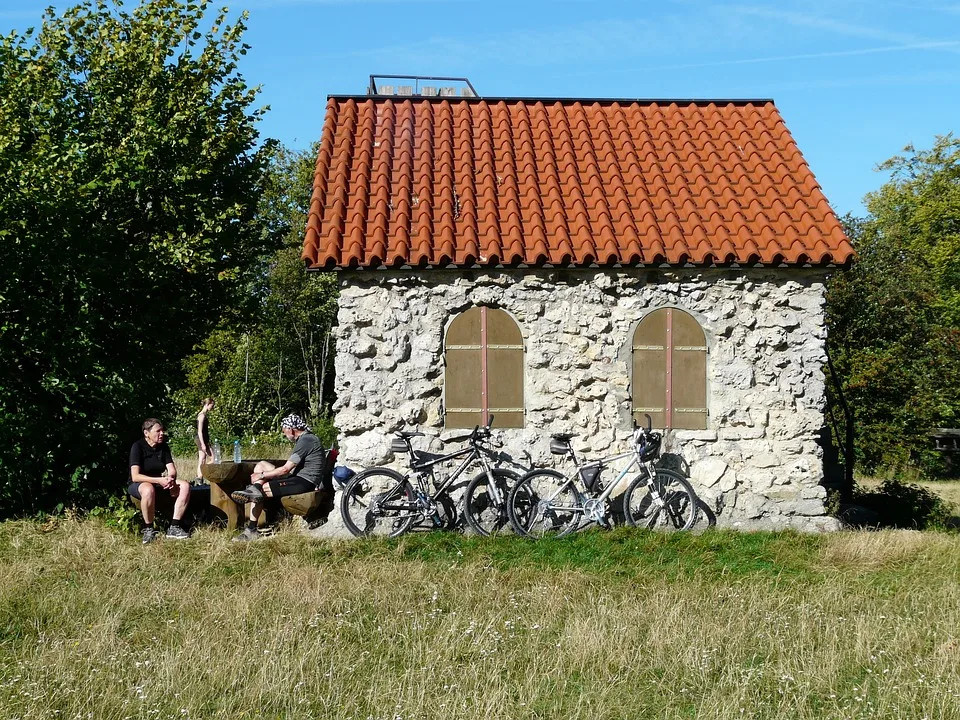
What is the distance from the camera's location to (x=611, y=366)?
414 inches

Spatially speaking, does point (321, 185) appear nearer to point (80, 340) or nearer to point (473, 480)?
point (80, 340)

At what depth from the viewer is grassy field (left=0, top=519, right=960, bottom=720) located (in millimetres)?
5582

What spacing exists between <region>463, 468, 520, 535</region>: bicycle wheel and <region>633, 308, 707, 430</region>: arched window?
5.25ft

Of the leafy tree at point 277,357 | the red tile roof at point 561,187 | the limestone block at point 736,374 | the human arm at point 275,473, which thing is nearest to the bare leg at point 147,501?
the human arm at point 275,473

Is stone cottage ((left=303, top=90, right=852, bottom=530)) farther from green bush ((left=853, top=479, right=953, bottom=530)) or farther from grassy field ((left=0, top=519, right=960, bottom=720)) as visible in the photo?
green bush ((left=853, top=479, right=953, bottom=530))

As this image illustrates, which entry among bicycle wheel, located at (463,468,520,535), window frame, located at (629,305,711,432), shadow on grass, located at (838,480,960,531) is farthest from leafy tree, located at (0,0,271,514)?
shadow on grass, located at (838,480,960,531)

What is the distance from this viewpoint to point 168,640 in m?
6.52

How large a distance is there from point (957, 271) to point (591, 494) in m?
23.2

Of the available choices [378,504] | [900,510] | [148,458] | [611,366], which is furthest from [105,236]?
[900,510]

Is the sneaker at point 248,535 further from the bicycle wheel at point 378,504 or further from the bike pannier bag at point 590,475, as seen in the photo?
the bike pannier bag at point 590,475

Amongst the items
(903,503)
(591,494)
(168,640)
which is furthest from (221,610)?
(903,503)

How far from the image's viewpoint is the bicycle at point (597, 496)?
396 inches

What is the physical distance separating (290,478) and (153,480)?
1.34m

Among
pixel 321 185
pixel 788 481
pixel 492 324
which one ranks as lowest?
pixel 788 481
